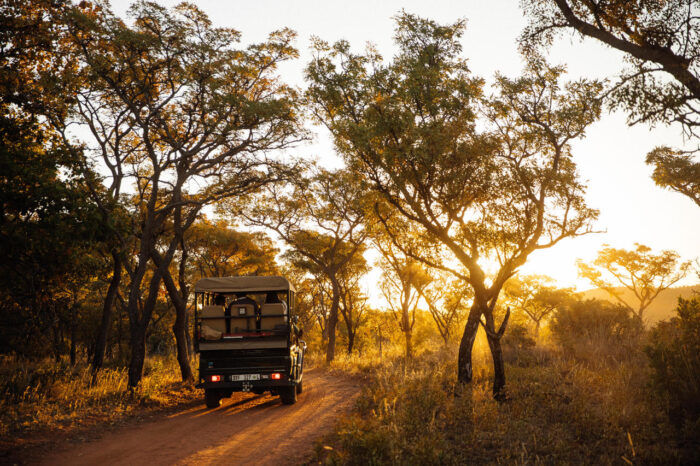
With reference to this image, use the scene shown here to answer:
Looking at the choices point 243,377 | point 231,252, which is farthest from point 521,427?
point 231,252

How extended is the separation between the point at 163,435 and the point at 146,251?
19.5 feet

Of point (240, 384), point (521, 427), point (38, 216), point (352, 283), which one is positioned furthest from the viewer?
point (352, 283)

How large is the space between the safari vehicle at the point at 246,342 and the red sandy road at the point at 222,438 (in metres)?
0.62

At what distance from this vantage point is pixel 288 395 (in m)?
11.8

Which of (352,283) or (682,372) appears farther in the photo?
(352,283)

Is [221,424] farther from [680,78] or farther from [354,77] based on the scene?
[680,78]

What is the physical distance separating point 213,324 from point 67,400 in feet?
11.6

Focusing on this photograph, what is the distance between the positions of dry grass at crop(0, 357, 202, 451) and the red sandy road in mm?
893

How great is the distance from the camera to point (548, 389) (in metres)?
9.48

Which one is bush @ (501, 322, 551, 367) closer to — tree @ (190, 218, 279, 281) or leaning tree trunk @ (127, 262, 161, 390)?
leaning tree trunk @ (127, 262, 161, 390)

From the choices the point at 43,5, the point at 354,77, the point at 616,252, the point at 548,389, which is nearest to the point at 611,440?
the point at 548,389

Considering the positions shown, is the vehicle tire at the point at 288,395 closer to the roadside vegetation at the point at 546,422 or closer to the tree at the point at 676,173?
the roadside vegetation at the point at 546,422

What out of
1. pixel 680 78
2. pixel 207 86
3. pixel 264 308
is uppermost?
pixel 207 86

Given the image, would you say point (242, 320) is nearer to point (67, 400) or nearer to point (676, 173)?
point (67, 400)
